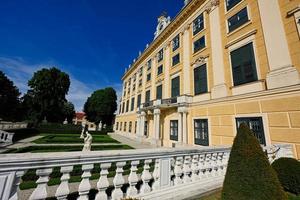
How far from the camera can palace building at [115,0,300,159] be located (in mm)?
7582

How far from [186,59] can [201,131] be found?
7570 millimetres

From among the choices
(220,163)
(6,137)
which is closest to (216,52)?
(220,163)

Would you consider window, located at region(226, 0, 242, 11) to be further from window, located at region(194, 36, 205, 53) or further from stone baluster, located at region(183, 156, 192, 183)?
stone baluster, located at region(183, 156, 192, 183)

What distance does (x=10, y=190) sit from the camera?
6.24 ft

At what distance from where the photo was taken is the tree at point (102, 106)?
1930 inches

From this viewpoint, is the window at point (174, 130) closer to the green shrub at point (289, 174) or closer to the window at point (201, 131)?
the window at point (201, 131)

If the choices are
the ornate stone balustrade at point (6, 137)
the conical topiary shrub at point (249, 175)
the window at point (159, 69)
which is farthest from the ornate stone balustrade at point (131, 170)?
the ornate stone balustrade at point (6, 137)

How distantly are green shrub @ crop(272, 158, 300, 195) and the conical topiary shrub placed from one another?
2.03m

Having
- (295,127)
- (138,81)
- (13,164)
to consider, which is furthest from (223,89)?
(138,81)

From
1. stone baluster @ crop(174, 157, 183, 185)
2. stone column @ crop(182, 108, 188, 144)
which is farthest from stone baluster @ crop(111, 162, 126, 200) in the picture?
stone column @ crop(182, 108, 188, 144)

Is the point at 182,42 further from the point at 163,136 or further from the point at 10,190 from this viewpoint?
the point at 10,190

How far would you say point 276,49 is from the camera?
809 cm

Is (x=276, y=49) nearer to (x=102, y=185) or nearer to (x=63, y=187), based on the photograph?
(x=102, y=185)

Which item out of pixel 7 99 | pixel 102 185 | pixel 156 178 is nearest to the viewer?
pixel 102 185
